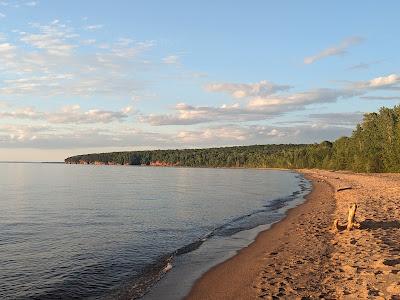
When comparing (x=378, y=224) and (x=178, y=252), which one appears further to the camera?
(x=378, y=224)

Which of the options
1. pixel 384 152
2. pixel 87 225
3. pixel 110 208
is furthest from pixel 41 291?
pixel 384 152

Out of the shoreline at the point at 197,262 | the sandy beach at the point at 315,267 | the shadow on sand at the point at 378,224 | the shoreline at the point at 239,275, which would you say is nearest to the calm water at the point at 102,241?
the shoreline at the point at 197,262

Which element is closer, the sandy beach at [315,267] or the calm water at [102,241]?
the sandy beach at [315,267]

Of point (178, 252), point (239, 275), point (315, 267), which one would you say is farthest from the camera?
point (178, 252)

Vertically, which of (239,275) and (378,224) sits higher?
(378,224)

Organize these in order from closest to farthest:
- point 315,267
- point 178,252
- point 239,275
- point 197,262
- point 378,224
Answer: point 315,267, point 239,275, point 197,262, point 178,252, point 378,224

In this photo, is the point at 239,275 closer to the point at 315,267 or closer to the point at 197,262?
the point at 315,267

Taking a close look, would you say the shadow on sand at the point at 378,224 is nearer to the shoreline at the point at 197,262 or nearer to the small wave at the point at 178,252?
the shoreline at the point at 197,262

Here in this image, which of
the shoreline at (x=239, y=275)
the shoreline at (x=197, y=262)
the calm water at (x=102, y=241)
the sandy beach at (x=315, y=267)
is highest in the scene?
the sandy beach at (x=315, y=267)

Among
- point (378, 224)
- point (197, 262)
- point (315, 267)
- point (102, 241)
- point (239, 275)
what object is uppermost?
point (378, 224)

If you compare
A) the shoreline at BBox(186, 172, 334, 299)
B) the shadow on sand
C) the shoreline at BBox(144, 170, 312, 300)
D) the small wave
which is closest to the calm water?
the small wave

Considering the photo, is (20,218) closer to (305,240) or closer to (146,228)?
(146,228)

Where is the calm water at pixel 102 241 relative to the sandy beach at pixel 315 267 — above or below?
below

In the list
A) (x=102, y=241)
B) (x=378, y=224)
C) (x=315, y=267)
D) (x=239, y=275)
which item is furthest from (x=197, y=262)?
(x=378, y=224)
